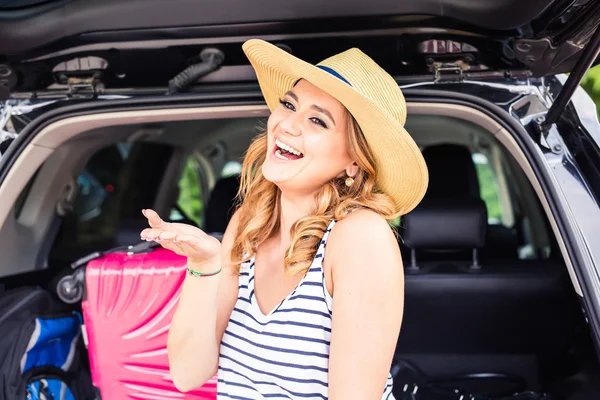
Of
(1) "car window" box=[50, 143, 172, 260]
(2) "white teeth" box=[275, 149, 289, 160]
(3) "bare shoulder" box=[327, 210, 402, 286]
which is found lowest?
(3) "bare shoulder" box=[327, 210, 402, 286]

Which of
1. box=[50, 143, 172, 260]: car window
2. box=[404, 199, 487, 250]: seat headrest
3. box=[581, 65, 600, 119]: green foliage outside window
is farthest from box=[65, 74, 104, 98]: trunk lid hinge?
box=[581, 65, 600, 119]: green foliage outside window

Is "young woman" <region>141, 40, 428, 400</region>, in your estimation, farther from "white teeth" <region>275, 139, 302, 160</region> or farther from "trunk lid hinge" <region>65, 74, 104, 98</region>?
"trunk lid hinge" <region>65, 74, 104, 98</region>

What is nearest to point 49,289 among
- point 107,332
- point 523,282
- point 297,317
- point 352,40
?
point 107,332

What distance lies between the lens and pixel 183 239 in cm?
142

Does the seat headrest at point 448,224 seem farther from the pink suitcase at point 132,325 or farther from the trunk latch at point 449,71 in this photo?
the pink suitcase at point 132,325

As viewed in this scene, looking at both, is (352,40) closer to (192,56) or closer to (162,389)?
(192,56)

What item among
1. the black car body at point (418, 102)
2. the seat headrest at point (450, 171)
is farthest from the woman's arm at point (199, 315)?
the seat headrest at point (450, 171)

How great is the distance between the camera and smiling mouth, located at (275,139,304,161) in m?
1.54

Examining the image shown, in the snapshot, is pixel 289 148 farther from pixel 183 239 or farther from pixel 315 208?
pixel 183 239

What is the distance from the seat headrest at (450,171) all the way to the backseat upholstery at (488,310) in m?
0.56

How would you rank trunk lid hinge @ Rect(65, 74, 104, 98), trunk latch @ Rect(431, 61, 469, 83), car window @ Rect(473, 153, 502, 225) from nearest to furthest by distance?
1. trunk latch @ Rect(431, 61, 469, 83)
2. trunk lid hinge @ Rect(65, 74, 104, 98)
3. car window @ Rect(473, 153, 502, 225)

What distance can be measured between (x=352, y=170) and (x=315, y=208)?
0.42 feet

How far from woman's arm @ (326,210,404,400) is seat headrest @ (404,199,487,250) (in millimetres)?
691

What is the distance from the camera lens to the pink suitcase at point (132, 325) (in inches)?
79.3
